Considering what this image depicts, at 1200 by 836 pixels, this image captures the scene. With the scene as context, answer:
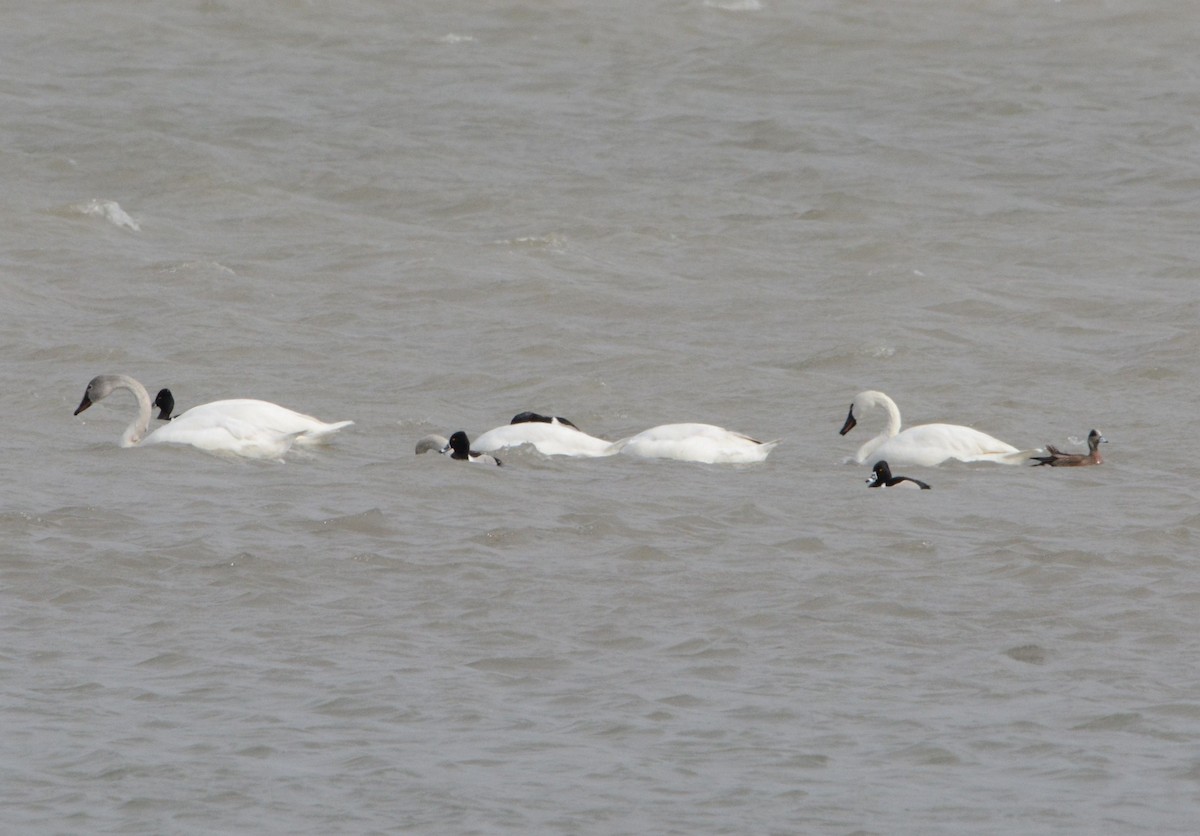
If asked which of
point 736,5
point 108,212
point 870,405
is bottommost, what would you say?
point 870,405

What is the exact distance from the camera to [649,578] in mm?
9023

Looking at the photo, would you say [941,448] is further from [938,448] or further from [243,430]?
[243,430]

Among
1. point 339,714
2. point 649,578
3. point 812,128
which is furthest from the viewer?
point 812,128

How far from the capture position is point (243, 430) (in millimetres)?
12031

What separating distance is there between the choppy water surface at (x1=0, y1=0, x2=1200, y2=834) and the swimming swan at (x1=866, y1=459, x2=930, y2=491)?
0.60 feet

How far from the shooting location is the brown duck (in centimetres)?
1206

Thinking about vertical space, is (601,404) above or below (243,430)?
above

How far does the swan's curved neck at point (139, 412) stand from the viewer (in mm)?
12492

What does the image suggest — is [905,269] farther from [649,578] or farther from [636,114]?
[649,578]

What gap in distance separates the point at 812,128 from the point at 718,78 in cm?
278

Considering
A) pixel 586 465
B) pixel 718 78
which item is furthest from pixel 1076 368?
pixel 718 78

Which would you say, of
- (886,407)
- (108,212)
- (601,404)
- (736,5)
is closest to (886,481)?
(886,407)

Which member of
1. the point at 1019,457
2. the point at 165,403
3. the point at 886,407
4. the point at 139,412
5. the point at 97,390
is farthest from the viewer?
the point at 165,403

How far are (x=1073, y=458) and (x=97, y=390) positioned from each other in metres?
5.97
